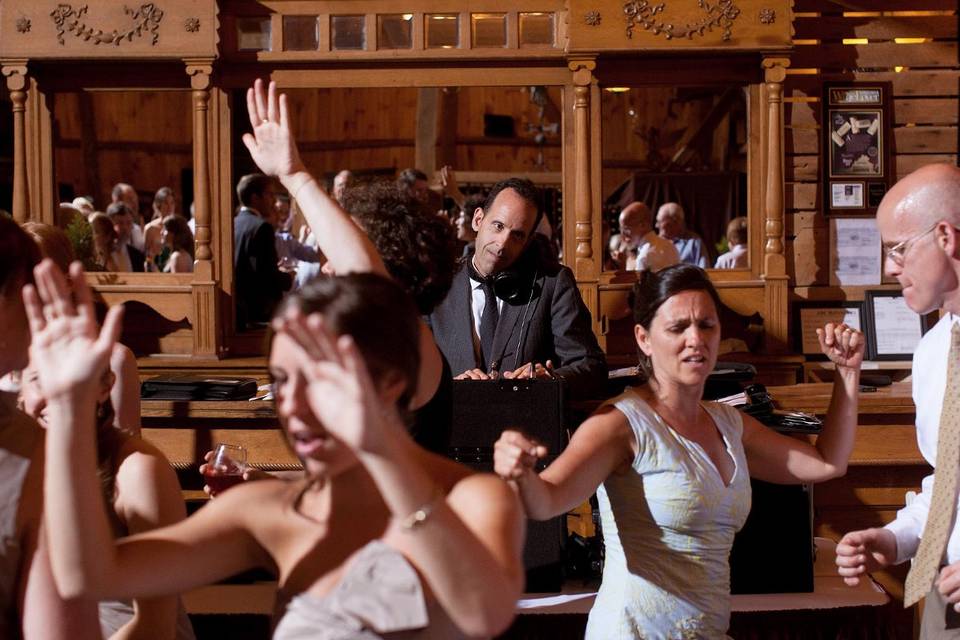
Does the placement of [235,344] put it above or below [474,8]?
below

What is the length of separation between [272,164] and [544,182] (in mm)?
9385

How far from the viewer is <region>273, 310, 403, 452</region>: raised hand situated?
4.35 feet

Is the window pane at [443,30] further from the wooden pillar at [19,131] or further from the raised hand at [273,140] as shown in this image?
the raised hand at [273,140]

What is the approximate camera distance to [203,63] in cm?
589

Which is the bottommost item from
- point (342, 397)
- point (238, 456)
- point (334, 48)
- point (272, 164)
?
point (238, 456)

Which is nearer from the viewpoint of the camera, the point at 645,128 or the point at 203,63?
the point at 203,63

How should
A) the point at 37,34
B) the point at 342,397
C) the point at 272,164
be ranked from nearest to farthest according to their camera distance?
the point at 342,397
the point at 272,164
the point at 37,34

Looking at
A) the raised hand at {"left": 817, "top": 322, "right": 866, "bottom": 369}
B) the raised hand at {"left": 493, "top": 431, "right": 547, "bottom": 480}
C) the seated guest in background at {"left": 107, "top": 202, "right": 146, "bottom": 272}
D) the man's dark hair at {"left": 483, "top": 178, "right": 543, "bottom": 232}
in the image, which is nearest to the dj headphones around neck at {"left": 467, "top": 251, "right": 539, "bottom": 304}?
the man's dark hair at {"left": 483, "top": 178, "right": 543, "bottom": 232}

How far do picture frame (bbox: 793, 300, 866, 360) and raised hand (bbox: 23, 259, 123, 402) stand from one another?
16.7 feet

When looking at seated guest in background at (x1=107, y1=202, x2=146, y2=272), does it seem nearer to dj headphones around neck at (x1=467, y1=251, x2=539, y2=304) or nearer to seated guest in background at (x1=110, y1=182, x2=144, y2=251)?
seated guest in background at (x1=110, y1=182, x2=144, y2=251)

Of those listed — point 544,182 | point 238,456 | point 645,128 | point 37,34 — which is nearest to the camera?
point 238,456

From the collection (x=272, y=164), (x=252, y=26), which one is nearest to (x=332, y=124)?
(x=252, y=26)

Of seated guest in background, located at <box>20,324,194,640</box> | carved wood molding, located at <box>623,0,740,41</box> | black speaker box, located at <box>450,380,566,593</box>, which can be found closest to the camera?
seated guest in background, located at <box>20,324,194,640</box>

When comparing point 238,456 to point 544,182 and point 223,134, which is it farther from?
point 544,182
